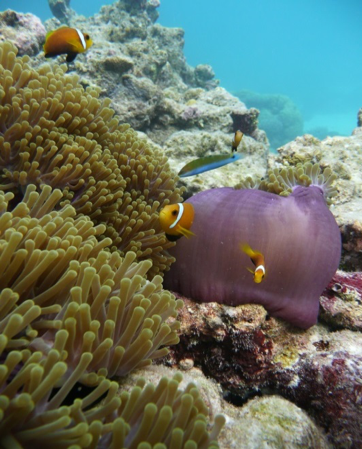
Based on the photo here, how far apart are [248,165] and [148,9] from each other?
11945 millimetres

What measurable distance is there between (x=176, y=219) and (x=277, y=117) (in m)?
35.5

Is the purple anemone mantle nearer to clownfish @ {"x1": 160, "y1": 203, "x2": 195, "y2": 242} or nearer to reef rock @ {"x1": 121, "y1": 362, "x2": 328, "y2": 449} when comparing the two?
clownfish @ {"x1": 160, "y1": 203, "x2": 195, "y2": 242}

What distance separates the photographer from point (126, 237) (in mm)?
2051

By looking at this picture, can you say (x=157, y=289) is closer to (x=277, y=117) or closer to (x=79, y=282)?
(x=79, y=282)

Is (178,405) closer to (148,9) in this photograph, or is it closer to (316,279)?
(316,279)

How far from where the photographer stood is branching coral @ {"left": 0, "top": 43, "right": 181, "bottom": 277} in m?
1.84

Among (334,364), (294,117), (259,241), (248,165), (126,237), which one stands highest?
(294,117)

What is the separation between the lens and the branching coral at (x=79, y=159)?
1.84 metres

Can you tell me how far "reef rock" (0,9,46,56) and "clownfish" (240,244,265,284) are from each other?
7.29 m

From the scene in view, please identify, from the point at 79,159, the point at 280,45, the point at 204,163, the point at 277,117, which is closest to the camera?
the point at 79,159

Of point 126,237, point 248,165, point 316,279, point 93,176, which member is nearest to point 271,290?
point 316,279

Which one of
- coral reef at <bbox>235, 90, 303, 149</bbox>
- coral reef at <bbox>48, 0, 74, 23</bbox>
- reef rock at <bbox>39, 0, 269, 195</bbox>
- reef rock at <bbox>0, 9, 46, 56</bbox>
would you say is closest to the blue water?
coral reef at <bbox>235, 90, 303, 149</bbox>

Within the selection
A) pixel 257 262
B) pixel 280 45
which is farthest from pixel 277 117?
pixel 280 45

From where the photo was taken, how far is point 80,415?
99cm
